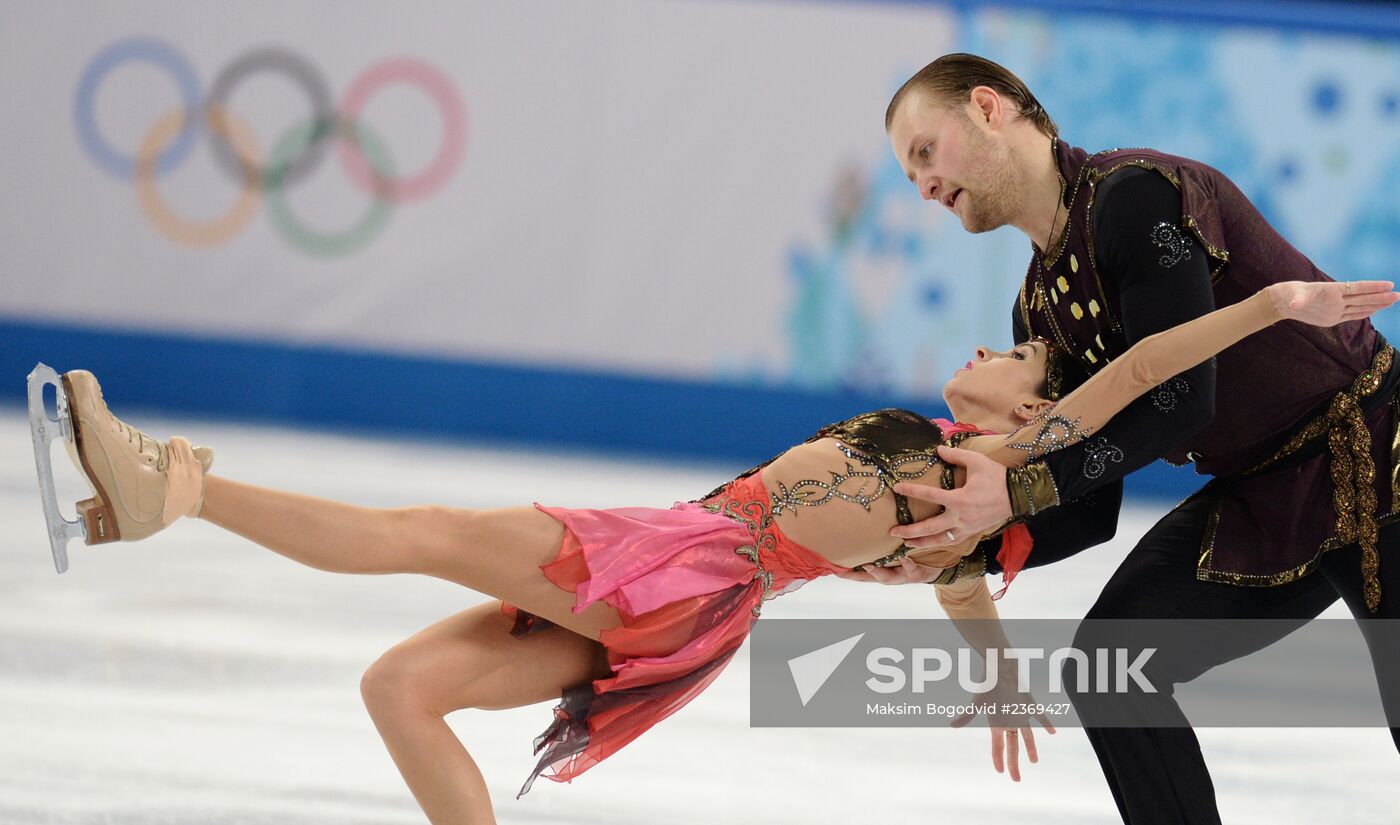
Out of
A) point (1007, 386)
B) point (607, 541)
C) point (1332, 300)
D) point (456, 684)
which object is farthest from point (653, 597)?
point (1332, 300)

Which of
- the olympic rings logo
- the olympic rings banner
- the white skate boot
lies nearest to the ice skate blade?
the white skate boot

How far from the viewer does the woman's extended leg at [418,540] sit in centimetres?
218

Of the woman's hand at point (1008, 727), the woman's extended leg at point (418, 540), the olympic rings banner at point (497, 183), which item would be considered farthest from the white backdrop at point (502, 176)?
the woman's extended leg at point (418, 540)

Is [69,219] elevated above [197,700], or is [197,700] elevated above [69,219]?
[69,219]

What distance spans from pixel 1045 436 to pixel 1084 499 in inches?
11.5

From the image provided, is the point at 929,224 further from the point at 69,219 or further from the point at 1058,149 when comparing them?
the point at 1058,149

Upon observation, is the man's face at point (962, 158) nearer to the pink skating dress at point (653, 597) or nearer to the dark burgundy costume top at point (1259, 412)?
the dark burgundy costume top at point (1259, 412)

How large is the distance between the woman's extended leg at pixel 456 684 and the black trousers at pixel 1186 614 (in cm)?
79

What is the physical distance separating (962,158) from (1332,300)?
0.62 m

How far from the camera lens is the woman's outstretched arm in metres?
2.16

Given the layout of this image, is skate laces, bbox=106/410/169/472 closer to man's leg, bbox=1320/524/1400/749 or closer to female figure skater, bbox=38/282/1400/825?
female figure skater, bbox=38/282/1400/825

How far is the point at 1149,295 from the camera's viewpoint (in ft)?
7.57

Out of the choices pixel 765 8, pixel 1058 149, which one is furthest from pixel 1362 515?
pixel 765 8

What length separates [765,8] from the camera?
7602 millimetres
